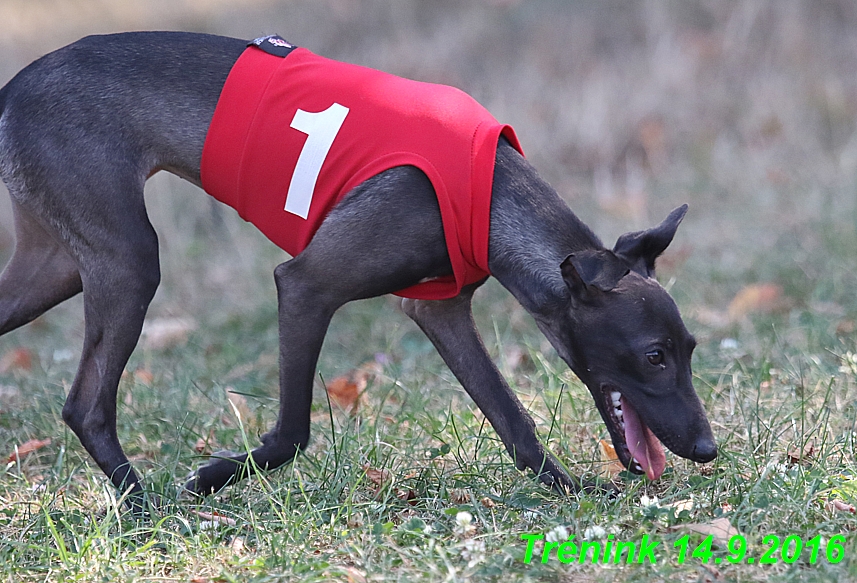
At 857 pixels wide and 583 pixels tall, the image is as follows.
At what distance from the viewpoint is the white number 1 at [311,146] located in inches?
138

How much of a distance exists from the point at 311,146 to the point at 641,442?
1587 millimetres

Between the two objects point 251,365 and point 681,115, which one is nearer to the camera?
point 251,365

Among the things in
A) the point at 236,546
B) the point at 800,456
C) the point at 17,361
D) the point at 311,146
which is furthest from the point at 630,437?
the point at 17,361

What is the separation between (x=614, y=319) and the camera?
332cm

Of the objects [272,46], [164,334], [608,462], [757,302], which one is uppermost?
[272,46]

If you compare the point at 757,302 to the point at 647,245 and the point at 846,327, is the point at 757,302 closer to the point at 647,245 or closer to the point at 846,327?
the point at 846,327

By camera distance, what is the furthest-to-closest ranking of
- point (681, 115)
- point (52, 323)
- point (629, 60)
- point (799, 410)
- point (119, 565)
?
1. point (629, 60)
2. point (681, 115)
3. point (52, 323)
4. point (799, 410)
5. point (119, 565)

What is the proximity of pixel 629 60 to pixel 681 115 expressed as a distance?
3.65ft

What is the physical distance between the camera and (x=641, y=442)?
348 centimetres

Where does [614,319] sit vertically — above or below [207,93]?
below

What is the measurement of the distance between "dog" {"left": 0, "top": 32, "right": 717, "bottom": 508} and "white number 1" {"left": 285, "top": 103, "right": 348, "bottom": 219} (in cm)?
2

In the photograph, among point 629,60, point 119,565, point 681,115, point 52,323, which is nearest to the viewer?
point 119,565

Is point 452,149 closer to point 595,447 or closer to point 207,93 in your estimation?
point 207,93

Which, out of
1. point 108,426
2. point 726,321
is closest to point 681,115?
point 726,321
